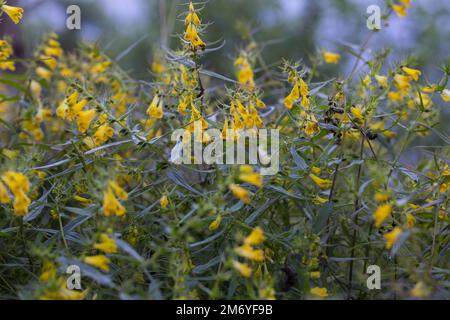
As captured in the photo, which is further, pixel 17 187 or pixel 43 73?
pixel 43 73

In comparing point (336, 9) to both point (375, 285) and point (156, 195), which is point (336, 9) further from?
point (375, 285)

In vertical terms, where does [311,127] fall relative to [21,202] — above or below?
above

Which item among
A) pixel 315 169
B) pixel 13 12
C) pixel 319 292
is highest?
pixel 13 12

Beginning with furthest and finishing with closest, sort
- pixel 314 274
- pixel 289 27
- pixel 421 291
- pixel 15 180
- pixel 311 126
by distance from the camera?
pixel 289 27 < pixel 311 126 < pixel 314 274 < pixel 15 180 < pixel 421 291

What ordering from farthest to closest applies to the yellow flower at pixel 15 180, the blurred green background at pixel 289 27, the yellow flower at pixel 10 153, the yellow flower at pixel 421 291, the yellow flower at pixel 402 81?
the blurred green background at pixel 289 27 → the yellow flower at pixel 10 153 → the yellow flower at pixel 402 81 → the yellow flower at pixel 15 180 → the yellow flower at pixel 421 291

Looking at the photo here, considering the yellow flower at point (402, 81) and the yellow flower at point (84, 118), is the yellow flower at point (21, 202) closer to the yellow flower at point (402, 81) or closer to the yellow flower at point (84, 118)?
the yellow flower at point (84, 118)

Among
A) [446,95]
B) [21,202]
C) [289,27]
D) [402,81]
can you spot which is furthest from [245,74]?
[289,27]

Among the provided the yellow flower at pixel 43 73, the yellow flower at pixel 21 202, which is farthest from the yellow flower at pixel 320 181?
the yellow flower at pixel 43 73

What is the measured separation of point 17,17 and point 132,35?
11.7ft

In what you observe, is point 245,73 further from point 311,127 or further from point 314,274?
point 314,274

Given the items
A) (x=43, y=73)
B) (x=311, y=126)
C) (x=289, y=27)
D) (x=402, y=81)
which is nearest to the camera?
(x=311, y=126)

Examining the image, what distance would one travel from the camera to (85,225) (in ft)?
4.71

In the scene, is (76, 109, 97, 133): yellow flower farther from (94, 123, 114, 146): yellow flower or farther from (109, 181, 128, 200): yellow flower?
(109, 181, 128, 200): yellow flower

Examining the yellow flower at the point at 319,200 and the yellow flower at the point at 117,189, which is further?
the yellow flower at the point at 319,200
